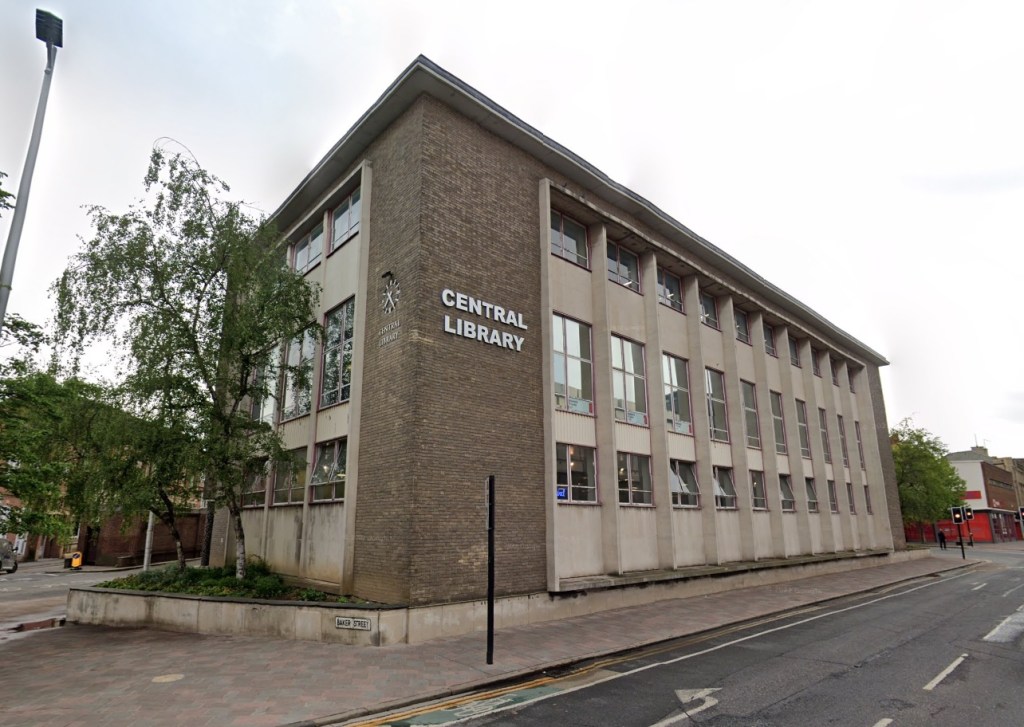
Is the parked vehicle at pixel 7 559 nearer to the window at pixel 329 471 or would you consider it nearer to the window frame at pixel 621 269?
the window at pixel 329 471

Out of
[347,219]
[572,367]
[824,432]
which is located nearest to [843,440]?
[824,432]

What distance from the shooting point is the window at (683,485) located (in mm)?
19312

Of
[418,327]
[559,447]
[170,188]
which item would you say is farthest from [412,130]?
[559,447]

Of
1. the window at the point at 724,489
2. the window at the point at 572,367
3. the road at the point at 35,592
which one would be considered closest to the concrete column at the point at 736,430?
the window at the point at 724,489

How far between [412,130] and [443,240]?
312cm

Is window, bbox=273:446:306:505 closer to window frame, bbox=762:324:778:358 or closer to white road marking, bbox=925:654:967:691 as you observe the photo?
white road marking, bbox=925:654:967:691

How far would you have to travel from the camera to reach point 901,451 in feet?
157

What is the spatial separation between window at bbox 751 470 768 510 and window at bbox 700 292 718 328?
6.36 metres

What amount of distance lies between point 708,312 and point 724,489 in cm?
725

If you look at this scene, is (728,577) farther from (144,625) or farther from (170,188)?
(170,188)

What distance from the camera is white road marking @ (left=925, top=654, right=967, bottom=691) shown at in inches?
332

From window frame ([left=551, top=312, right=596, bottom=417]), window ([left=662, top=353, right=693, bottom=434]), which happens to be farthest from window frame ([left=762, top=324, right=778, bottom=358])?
window frame ([left=551, top=312, right=596, bottom=417])

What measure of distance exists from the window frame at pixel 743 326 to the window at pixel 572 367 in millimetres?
11049

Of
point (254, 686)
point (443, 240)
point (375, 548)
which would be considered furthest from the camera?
point (443, 240)
